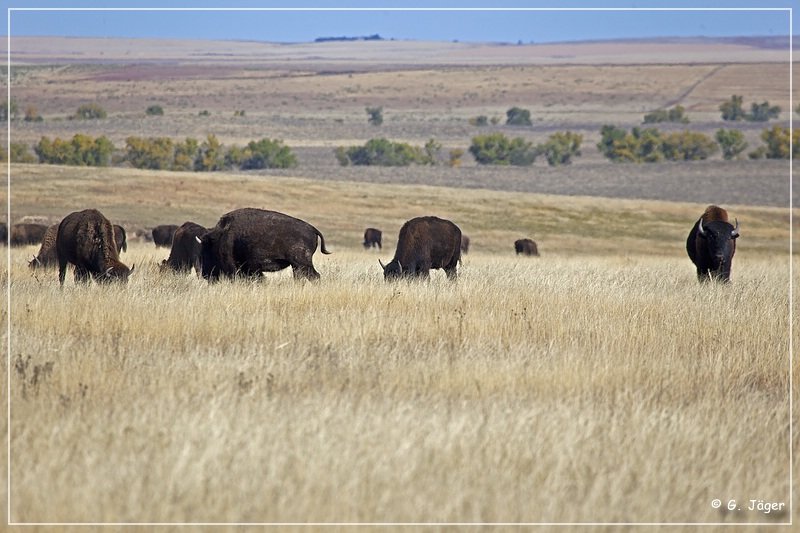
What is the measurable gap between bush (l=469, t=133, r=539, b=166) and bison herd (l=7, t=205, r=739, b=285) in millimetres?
79598

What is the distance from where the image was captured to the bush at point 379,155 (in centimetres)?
9331

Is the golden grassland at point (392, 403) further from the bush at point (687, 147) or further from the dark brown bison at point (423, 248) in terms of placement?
the bush at point (687, 147)

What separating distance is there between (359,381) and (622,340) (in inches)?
124

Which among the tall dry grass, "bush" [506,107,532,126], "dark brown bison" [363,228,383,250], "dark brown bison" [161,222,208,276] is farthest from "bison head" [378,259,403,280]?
"bush" [506,107,532,126]

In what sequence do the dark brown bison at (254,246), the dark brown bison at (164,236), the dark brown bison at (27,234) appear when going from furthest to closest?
the dark brown bison at (164,236) → the dark brown bison at (27,234) → the dark brown bison at (254,246)

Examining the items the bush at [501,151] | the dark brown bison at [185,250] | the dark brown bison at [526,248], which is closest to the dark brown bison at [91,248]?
the dark brown bison at [185,250]

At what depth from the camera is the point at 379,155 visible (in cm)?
9456

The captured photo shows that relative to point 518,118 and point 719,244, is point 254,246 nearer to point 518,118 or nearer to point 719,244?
point 719,244

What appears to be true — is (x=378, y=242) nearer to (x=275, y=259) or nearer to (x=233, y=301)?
(x=275, y=259)

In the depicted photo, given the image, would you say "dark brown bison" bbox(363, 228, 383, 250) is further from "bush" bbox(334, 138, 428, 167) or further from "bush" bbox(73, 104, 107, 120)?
"bush" bbox(73, 104, 107, 120)

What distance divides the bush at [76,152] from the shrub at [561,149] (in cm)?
3692

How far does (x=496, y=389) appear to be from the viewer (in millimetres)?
8070

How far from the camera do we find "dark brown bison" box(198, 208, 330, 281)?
558 inches

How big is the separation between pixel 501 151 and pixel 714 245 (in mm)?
83368
